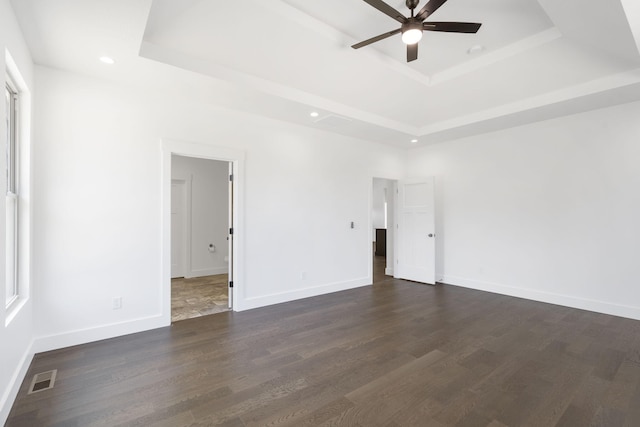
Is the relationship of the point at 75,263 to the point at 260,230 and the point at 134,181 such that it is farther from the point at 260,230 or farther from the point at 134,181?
the point at 260,230

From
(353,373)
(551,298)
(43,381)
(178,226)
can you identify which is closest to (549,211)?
(551,298)

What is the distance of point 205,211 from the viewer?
647cm

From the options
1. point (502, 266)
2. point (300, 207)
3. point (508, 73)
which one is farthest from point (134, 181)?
point (502, 266)

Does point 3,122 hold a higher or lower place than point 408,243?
higher

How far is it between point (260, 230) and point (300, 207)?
78 cm

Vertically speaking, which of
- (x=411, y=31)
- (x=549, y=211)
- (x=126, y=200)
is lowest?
(x=549, y=211)

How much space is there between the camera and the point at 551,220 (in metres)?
4.56

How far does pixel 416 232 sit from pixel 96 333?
5.23m

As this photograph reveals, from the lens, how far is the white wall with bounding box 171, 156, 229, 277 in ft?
20.5

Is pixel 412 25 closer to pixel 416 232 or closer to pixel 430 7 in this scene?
pixel 430 7

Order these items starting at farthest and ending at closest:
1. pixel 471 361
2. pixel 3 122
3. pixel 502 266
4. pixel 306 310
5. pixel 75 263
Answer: pixel 502 266 < pixel 306 310 < pixel 75 263 < pixel 471 361 < pixel 3 122

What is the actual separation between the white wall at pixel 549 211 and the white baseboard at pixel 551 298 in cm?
1

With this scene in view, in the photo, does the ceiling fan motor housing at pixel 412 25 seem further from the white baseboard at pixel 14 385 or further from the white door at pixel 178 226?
the white door at pixel 178 226

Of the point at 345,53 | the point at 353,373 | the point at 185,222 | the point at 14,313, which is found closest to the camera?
the point at 14,313
